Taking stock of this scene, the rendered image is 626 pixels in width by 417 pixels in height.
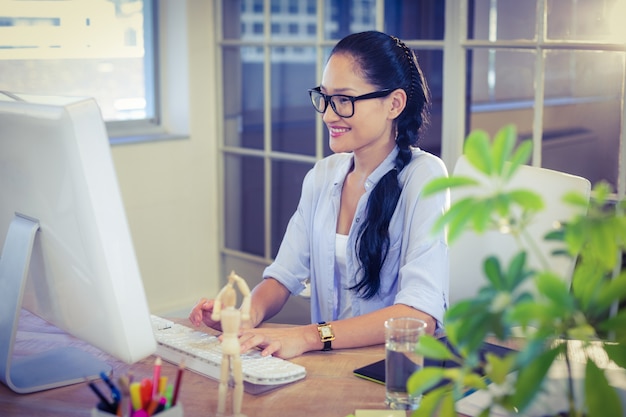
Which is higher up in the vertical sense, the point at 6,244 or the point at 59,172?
the point at 59,172

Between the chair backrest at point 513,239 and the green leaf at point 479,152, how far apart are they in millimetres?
1043

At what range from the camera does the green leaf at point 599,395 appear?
0.66 m

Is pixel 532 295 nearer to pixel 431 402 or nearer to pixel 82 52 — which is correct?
pixel 431 402

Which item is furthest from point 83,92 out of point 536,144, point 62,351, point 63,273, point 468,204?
point 468,204

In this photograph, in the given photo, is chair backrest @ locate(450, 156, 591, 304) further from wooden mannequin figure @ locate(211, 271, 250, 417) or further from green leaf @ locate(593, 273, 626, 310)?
green leaf @ locate(593, 273, 626, 310)

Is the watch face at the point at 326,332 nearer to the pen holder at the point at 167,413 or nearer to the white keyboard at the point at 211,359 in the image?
the white keyboard at the point at 211,359

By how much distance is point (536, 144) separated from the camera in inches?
109

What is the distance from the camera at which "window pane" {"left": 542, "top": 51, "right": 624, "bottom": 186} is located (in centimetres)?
255

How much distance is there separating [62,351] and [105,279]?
46cm

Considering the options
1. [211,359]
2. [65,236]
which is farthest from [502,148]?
[211,359]

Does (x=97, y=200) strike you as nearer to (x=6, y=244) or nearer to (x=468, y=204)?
(x=6, y=244)

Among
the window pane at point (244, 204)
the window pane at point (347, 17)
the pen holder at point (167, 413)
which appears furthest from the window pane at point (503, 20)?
the pen holder at point (167, 413)

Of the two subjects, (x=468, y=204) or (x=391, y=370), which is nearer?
(x=468, y=204)

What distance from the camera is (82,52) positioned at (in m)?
3.72
